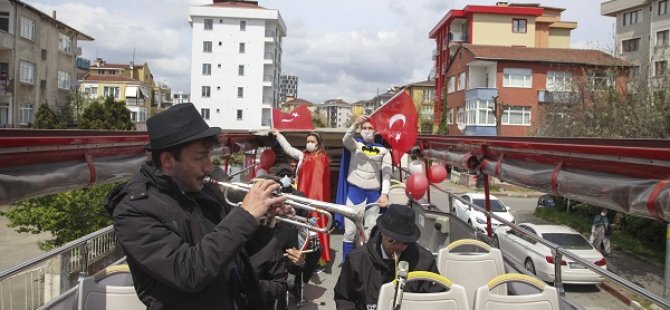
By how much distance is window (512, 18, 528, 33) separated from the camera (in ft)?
169

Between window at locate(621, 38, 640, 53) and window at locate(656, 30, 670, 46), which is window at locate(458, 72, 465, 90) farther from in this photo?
window at locate(656, 30, 670, 46)

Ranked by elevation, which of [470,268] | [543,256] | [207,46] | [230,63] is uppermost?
[207,46]

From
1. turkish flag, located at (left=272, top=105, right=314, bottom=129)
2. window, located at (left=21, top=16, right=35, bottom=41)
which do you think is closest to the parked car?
turkish flag, located at (left=272, top=105, right=314, bottom=129)

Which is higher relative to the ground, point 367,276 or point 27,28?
point 27,28

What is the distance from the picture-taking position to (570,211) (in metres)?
24.8

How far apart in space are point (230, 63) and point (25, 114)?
25897 millimetres

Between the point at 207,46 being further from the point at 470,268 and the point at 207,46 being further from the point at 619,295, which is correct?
the point at 470,268

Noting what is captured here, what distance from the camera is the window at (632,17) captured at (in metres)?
45.1

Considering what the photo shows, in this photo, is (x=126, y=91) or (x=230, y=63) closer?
(x=230, y=63)

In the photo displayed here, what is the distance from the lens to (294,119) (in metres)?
11.8

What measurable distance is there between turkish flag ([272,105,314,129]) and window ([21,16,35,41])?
101ft

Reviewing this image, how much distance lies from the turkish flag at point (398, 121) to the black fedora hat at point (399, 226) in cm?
315

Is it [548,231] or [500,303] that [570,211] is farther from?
[500,303]

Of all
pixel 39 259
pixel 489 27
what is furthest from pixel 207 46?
pixel 39 259
